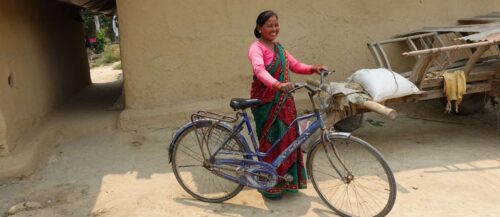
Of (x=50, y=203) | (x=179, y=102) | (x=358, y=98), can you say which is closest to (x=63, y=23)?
(x=179, y=102)

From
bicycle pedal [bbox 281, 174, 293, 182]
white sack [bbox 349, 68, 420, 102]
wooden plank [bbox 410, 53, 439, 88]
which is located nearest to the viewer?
bicycle pedal [bbox 281, 174, 293, 182]

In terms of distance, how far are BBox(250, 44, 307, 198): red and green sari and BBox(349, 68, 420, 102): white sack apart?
3.33 ft

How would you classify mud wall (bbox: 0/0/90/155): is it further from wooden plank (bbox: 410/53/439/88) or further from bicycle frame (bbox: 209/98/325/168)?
wooden plank (bbox: 410/53/439/88)

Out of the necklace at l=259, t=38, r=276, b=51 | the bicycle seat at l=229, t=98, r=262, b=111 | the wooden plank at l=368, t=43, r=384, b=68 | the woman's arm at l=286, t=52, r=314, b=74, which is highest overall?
the necklace at l=259, t=38, r=276, b=51

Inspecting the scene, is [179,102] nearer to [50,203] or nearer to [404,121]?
[50,203]

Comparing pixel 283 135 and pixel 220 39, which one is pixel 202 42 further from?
pixel 283 135

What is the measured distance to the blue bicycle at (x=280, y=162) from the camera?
309 centimetres

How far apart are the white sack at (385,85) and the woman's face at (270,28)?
1.32 meters

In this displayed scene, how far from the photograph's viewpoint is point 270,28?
3.08 metres

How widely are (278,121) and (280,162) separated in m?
0.30

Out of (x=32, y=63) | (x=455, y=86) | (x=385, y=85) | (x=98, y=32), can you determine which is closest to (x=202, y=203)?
(x=385, y=85)

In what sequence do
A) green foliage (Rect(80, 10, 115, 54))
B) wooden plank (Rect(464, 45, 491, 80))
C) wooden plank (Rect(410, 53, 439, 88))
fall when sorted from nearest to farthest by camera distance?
wooden plank (Rect(410, 53, 439, 88)), wooden plank (Rect(464, 45, 491, 80)), green foliage (Rect(80, 10, 115, 54))

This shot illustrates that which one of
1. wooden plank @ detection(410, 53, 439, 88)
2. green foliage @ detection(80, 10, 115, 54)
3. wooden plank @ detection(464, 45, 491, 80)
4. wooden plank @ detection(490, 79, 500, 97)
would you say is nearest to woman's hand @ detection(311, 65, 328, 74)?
wooden plank @ detection(410, 53, 439, 88)

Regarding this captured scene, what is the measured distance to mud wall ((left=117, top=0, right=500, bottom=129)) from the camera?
16.3 ft
